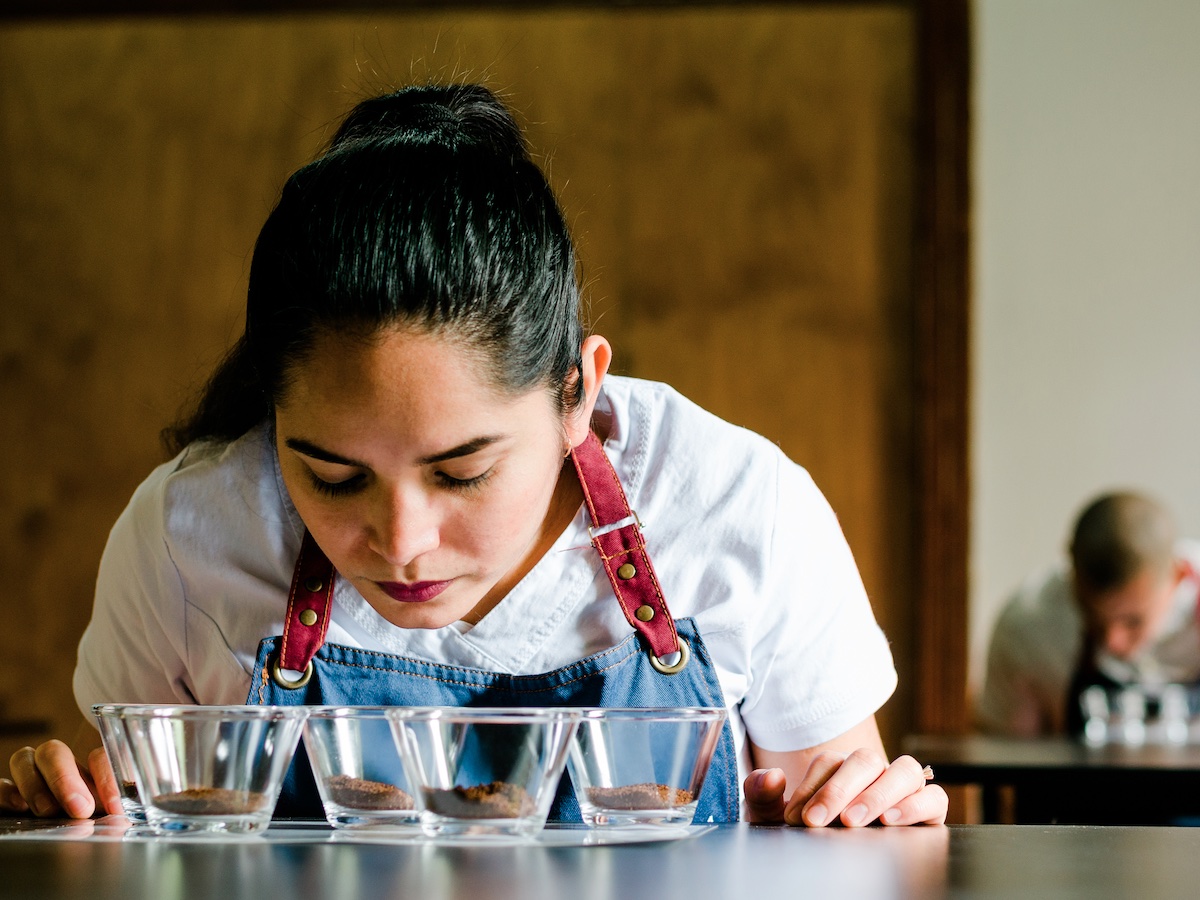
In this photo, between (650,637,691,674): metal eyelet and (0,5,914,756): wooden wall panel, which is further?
(0,5,914,756): wooden wall panel

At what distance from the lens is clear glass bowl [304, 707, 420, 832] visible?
856 millimetres

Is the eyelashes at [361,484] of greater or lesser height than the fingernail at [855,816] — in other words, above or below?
above

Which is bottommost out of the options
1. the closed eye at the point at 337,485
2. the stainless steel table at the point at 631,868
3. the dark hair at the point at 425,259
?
the stainless steel table at the point at 631,868

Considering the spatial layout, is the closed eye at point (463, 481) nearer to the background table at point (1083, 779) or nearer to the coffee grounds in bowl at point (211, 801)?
the coffee grounds in bowl at point (211, 801)

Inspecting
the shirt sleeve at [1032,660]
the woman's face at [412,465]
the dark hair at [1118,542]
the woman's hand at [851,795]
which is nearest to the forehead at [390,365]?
the woman's face at [412,465]

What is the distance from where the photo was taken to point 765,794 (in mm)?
1019

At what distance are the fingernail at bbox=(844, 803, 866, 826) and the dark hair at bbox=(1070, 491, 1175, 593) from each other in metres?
2.27

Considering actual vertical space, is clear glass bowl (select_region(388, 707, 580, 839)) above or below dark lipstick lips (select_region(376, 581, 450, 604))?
below

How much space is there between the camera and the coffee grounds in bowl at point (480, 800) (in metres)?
0.84

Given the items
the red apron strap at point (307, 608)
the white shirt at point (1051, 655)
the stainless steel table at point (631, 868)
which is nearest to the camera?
the stainless steel table at point (631, 868)

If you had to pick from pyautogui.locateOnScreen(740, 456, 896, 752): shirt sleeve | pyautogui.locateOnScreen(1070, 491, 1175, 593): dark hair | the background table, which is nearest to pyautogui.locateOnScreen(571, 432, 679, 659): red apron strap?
pyautogui.locateOnScreen(740, 456, 896, 752): shirt sleeve

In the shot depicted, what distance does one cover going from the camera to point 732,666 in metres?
1.26

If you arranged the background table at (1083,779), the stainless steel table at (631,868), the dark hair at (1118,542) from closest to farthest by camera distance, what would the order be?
the stainless steel table at (631,868) < the background table at (1083,779) < the dark hair at (1118,542)

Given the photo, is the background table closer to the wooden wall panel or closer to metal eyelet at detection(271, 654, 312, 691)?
metal eyelet at detection(271, 654, 312, 691)
